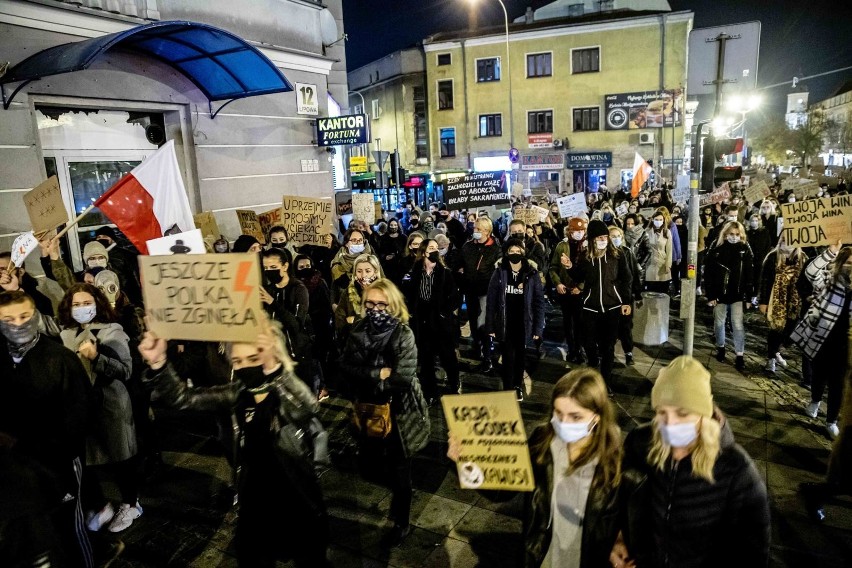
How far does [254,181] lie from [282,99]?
211 centimetres

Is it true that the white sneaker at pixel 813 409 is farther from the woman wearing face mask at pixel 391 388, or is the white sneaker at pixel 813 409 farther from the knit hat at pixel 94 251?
the knit hat at pixel 94 251

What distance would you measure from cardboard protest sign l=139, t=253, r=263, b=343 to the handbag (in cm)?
139

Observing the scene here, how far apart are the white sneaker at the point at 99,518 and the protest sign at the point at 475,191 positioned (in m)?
7.59

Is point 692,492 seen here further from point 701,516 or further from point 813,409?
point 813,409

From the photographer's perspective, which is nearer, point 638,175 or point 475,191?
point 475,191

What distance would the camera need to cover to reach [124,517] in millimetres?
4562

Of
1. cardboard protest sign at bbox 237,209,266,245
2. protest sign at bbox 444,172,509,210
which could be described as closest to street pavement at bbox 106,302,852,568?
cardboard protest sign at bbox 237,209,266,245

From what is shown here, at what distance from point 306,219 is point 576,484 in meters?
7.31

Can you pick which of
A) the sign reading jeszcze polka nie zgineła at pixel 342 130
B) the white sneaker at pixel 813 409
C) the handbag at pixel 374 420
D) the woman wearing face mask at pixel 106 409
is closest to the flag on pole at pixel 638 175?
the sign reading jeszcze polka nie zgineła at pixel 342 130

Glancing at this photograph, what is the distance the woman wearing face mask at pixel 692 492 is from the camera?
240cm

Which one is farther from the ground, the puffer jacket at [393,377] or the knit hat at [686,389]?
the knit hat at [686,389]

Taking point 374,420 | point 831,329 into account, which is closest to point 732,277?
point 831,329

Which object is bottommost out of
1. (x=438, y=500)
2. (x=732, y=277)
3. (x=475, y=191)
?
(x=438, y=500)

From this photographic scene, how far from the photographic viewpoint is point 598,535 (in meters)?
2.56
